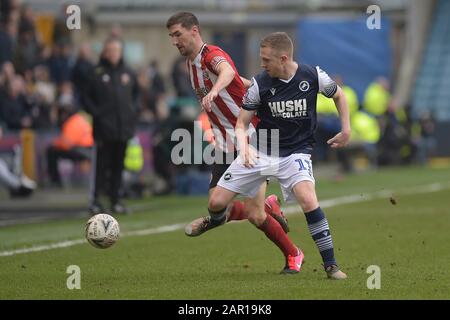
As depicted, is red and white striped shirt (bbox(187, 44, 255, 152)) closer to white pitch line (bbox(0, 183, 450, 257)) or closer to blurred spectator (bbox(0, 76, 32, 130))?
white pitch line (bbox(0, 183, 450, 257))

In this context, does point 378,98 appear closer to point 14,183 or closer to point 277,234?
point 14,183

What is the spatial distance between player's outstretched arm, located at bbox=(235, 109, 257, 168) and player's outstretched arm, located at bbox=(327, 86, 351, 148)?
0.66 m


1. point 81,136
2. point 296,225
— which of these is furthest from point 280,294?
point 81,136

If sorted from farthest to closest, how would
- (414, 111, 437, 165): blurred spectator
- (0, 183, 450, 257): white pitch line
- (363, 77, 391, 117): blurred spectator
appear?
(414, 111, 437, 165): blurred spectator < (363, 77, 391, 117): blurred spectator < (0, 183, 450, 257): white pitch line

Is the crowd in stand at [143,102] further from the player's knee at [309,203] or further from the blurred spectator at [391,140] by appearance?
the player's knee at [309,203]

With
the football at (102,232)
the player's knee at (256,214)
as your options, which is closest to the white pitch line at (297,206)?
the player's knee at (256,214)

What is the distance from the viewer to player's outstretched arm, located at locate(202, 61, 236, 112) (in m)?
10.1

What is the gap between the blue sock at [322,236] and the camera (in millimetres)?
9914

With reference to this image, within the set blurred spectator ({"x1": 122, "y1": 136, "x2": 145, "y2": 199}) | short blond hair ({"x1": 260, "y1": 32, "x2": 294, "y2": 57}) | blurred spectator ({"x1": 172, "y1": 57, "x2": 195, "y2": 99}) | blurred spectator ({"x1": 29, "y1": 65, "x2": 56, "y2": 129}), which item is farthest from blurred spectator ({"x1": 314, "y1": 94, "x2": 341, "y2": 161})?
short blond hair ({"x1": 260, "y1": 32, "x2": 294, "y2": 57})

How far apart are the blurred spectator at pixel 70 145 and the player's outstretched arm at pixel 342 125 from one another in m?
12.1

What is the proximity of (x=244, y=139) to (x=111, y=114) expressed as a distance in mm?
7939

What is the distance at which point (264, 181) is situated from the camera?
10.5 meters

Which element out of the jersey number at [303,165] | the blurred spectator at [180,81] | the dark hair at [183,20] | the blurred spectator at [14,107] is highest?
the blurred spectator at [180,81]
